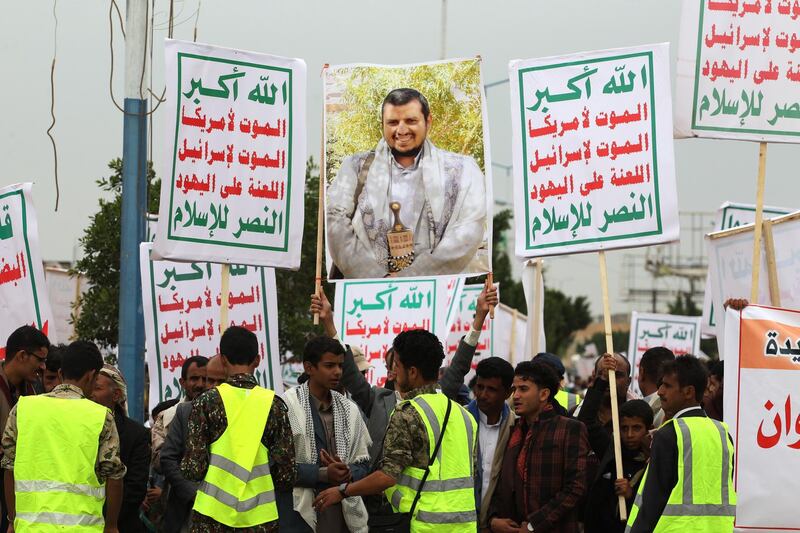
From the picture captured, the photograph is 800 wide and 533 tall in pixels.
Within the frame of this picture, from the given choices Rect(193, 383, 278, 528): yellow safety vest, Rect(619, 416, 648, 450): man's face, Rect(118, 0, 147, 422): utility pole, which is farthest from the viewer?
Rect(118, 0, 147, 422): utility pole

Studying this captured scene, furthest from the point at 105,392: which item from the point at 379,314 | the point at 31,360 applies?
the point at 379,314

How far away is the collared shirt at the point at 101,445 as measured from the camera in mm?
6922

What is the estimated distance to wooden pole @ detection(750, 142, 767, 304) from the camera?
26.0 ft

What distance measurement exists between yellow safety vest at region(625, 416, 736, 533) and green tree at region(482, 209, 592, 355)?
1928 centimetres

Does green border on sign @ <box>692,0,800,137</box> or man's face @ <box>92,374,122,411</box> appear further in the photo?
green border on sign @ <box>692,0,800,137</box>

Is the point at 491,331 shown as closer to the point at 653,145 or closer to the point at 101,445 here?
the point at 653,145

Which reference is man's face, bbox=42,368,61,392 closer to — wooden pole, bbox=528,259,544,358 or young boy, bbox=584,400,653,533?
young boy, bbox=584,400,653,533

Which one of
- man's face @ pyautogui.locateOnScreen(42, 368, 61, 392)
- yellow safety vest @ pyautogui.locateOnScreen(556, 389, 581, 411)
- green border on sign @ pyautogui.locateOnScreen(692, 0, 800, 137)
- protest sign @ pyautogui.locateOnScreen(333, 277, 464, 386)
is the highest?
green border on sign @ pyautogui.locateOnScreen(692, 0, 800, 137)

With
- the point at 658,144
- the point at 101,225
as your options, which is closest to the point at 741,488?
the point at 658,144

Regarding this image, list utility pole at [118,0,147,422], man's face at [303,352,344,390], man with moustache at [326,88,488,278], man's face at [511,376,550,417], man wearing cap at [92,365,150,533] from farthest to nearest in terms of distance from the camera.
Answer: utility pole at [118,0,147,422] → man with moustache at [326,88,488,278] → man's face at [511,376,550,417] → man wearing cap at [92,365,150,533] → man's face at [303,352,344,390]

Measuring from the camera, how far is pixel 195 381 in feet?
28.7

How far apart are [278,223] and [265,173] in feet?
1.13

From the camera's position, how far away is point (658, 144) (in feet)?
27.8

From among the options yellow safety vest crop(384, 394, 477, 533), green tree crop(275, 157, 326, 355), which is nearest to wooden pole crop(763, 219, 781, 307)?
yellow safety vest crop(384, 394, 477, 533)
